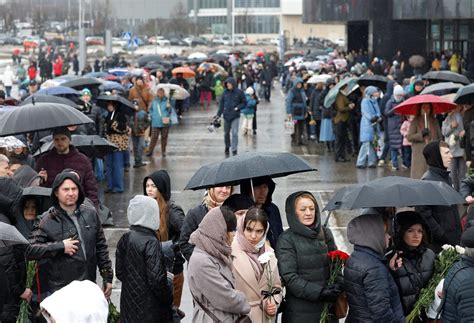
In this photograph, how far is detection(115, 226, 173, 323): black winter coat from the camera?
9.05m

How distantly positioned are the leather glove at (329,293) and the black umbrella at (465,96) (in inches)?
337

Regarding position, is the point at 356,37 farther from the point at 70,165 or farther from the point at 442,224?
the point at 442,224

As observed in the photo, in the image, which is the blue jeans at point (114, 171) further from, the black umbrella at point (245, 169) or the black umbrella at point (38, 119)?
the black umbrella at point (245, 169)

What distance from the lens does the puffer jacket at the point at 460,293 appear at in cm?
785

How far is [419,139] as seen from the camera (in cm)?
1744

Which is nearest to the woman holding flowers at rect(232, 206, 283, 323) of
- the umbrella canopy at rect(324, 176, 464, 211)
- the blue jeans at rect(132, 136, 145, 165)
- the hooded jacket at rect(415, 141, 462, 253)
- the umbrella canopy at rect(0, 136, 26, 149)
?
the umbrella canopy at rect(324, 176, 464, 211)

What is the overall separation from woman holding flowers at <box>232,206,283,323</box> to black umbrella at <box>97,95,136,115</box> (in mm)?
11335

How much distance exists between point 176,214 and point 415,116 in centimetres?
805

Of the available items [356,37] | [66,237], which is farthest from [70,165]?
[356,37]

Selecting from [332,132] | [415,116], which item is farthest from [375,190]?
[332,132]

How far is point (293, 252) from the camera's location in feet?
29.0

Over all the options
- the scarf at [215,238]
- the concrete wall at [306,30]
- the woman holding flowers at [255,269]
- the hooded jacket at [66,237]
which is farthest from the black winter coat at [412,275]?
the concrete wall at [306,30]

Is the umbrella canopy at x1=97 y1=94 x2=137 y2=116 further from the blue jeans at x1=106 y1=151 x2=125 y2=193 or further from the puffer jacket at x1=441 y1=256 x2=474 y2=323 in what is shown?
the puffer jacket at x1=441 y1=256 x2=474 y2=323

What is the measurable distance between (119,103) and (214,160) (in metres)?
4.59
